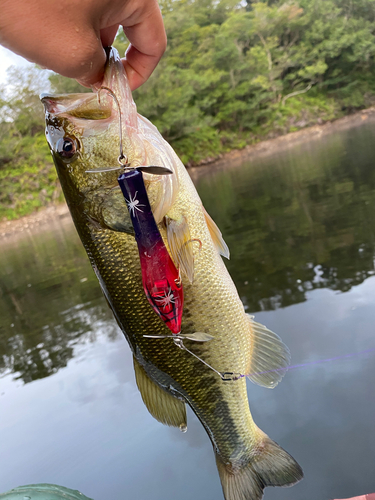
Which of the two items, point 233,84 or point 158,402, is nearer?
point 158,402

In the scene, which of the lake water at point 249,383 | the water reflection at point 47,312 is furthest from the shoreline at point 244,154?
the lake water at point 249,383

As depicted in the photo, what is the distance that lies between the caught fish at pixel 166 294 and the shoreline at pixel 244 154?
1962 centimetres

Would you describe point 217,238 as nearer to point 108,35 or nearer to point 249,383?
point 108,35

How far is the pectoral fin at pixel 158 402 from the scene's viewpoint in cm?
150

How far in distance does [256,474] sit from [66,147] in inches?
57.6

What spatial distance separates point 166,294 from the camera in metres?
1.10

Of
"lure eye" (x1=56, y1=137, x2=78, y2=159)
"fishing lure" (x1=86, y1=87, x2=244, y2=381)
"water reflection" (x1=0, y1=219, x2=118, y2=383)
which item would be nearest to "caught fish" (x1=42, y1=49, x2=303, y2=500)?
"lure eye" (x1=56, y1=137, x2=78, y2=159)

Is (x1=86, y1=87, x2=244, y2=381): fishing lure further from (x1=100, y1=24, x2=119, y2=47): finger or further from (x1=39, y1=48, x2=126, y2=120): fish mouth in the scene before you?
(x1=100, y1=24, x2=119, y2=47): finger

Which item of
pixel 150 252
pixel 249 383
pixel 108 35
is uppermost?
pixel 108 35

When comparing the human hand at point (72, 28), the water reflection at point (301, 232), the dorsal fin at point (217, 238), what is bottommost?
the water reflection at point (301, 232)

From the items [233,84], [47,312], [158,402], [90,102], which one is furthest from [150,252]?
[233,84]

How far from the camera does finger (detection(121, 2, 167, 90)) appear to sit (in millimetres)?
1046

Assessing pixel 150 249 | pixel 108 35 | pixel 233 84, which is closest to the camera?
pixel 150 249

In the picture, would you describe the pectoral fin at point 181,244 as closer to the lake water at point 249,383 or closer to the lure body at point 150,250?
the lure body at point 150,250
